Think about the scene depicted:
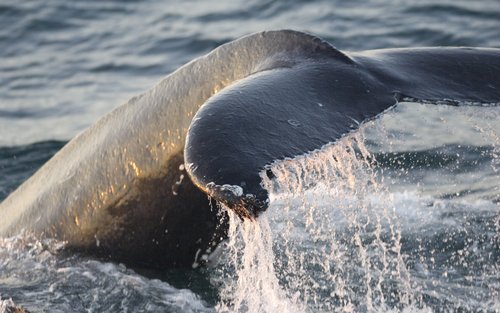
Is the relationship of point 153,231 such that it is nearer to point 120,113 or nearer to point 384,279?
point 120,113

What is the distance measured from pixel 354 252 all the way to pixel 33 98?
18.7 ft

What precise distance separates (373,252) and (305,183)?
4.99 feet

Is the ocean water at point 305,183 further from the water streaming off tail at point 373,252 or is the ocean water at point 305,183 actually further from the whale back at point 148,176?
the whale back at point 148,176

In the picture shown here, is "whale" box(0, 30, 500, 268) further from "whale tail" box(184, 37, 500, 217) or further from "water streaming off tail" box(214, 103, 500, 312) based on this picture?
"water streaming off tail" box(214, 103, 500, 312)

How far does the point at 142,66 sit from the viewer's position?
35.3 ft

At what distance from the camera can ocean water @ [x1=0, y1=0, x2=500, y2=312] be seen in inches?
186

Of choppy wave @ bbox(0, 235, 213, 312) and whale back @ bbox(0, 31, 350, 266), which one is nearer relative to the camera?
whale back @ bbox(0, 31, 350, 266)

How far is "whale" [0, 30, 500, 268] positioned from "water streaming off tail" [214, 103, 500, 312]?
0.30 m

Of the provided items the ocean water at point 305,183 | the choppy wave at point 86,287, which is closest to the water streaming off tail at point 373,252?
the ocean water at point 305,183

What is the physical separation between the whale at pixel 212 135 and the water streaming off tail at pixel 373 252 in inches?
11.8

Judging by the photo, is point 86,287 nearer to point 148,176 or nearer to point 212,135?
point 148,176

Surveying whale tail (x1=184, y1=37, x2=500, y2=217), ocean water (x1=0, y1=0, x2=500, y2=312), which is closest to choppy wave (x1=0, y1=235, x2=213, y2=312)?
ocean water (x1=0, y1=0, x2=500, y2=312)

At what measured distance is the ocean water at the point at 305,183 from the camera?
4727 millimetres

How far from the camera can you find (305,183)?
4066 mm
